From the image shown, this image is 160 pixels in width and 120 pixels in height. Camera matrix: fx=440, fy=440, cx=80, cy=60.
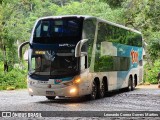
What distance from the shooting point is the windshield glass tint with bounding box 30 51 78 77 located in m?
18.4

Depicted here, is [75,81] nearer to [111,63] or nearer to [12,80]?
[111,63]

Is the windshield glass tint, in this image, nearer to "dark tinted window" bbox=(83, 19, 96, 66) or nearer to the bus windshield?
the bus windshield

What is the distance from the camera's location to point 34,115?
13.1 meters

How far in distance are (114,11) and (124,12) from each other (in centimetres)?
149

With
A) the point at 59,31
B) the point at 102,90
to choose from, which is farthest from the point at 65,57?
the point at 102,90

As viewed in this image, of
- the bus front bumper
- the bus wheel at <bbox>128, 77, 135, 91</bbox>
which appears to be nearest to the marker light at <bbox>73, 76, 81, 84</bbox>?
the bus front bumper

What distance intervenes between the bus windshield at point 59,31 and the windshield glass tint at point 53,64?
65 cm

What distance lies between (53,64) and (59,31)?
1540 mm

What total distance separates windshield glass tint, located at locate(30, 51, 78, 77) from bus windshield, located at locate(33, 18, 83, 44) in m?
0.65

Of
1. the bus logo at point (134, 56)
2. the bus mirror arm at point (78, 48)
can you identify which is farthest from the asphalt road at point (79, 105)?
the bus logo at point (134, 56)

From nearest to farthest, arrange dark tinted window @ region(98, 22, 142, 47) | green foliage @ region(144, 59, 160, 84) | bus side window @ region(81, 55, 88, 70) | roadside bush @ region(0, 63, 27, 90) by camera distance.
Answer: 1. bus side window @ region(81, 55, 88, 70)
2. dark tinted window @ region(98, 22, 142, 47)
3. roadside bush @ region(0, 63, 27, 90)
4. green foliage @ region(144, 59, 160, 84)

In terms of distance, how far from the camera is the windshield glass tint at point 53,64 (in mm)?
18391

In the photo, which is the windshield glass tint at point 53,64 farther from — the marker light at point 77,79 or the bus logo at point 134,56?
the bus logo at point 134,56

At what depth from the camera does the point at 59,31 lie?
18.9 meters
